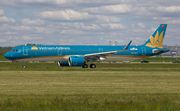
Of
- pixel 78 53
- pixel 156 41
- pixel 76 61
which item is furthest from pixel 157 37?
pixel 76 61

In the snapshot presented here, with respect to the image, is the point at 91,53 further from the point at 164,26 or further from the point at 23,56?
the point at 164,26

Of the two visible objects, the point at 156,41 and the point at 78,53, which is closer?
the point at 78,53

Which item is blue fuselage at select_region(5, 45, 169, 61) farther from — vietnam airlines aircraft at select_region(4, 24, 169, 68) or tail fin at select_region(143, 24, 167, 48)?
tail fin at select_region(143, 24, 167, 48)

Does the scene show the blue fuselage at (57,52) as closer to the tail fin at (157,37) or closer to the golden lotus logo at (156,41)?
the golden lotus logo at (156,41)

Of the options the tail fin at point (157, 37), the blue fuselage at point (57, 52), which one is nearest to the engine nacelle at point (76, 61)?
the blue fuselage at point (57, 52)

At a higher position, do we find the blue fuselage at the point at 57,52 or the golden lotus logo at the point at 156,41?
the golden lotus logo at the point at 156,41

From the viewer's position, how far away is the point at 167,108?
1265 cm

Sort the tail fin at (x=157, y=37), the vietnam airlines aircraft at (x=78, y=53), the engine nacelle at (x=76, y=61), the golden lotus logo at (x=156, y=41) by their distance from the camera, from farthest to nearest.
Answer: the tail fin at (x=157, y=37)
the golden lotus logo at (x=156, y=41)
the vietnam airlines aircraft at (x=78, y=53)
the engine nacelle at (x=76, y=61)

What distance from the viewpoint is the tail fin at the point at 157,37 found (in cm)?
5750

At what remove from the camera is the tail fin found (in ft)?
189

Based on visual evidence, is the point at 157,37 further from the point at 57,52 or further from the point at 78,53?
the point at 57,52

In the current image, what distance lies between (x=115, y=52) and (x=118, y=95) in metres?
34.4

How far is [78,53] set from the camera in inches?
2031

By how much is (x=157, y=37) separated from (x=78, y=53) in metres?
19.2
